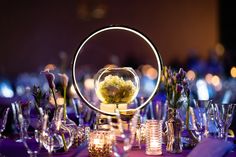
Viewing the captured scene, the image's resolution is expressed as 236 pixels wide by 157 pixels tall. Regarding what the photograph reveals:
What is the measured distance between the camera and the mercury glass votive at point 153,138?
3418 millimetres

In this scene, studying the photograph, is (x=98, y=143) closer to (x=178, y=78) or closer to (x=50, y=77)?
(x=50, y=77)

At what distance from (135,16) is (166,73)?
1026 centimetres

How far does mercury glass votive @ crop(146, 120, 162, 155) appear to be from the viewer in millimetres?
3418

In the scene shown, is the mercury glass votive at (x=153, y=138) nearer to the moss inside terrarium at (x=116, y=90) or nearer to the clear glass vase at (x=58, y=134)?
the moss inside terrarium at (x=116, y=90)

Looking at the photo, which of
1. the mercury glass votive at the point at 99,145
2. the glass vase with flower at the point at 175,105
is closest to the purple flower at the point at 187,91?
the glass vase with flower at the point at 175,105

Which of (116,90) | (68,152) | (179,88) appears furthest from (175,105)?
(68,152)

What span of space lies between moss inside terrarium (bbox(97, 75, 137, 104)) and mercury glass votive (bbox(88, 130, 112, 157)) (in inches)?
13.7

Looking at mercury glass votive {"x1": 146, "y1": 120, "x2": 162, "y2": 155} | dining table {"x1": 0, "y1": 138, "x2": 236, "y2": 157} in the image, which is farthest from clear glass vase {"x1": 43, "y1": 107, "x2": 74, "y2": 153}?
mercury glass votive {"x1": 146, "y1": 120, "x2": 162, "y2": 155}

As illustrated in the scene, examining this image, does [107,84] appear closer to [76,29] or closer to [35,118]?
[35,118]

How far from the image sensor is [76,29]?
13.5 meters

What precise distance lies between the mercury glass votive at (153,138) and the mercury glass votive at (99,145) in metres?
0.25

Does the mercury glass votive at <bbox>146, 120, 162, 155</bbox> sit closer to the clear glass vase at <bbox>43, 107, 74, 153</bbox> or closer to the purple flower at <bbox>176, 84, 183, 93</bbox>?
the purple flower at <bbox>176, 84, 183, 93</bbox>

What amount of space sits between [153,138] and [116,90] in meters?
0.41

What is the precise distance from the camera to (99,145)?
131 inches
